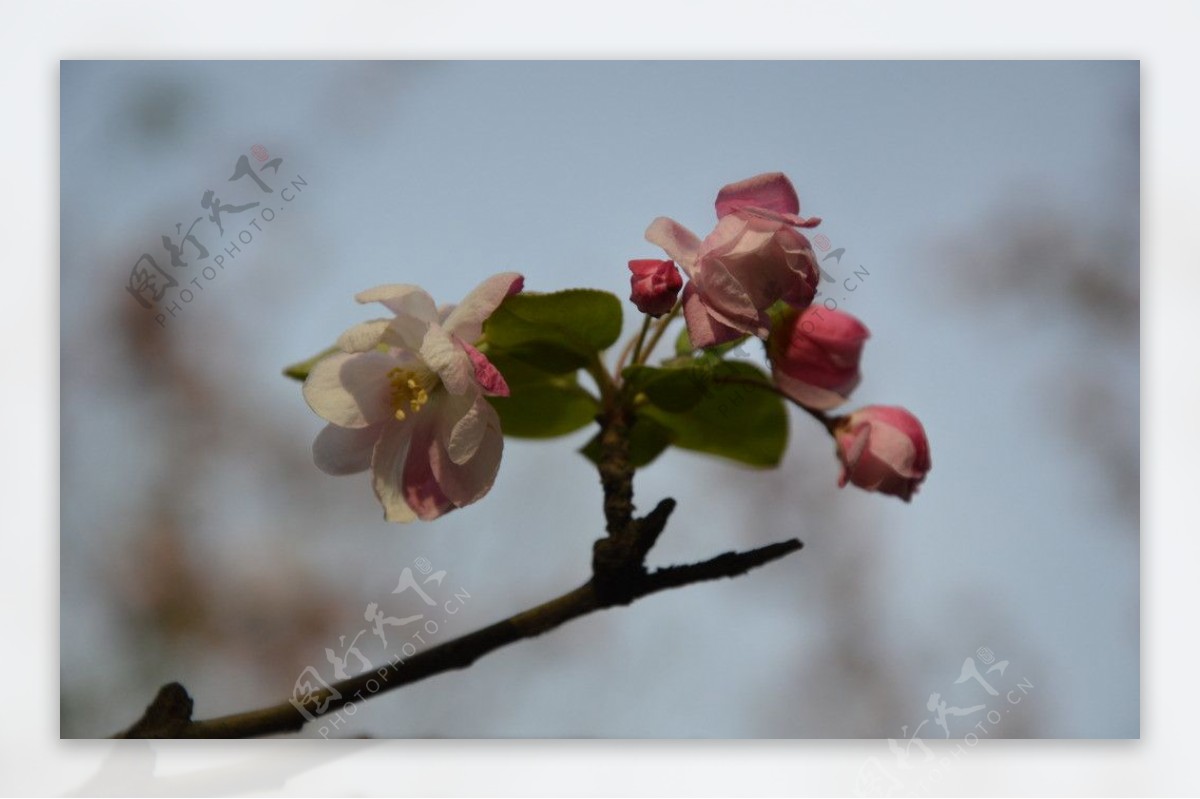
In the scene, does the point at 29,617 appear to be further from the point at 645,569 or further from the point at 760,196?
the point at 760,196

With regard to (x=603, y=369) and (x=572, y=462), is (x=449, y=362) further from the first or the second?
(x=572, y=462)

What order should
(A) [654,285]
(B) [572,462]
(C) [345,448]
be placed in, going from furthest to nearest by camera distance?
(B) [572,462], (C) [345,448], (A) [654,285]

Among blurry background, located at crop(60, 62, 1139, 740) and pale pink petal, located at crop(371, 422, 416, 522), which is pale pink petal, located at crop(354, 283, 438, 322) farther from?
blurry background, located at crop(60, 62, 1139, 740)

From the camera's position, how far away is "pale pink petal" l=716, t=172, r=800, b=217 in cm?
94

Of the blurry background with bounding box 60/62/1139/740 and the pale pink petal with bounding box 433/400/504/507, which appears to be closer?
the pale pink petal with bounding box 433/400/504/507

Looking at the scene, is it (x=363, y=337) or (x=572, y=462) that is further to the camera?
(x=572, y=462)

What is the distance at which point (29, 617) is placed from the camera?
1348mm

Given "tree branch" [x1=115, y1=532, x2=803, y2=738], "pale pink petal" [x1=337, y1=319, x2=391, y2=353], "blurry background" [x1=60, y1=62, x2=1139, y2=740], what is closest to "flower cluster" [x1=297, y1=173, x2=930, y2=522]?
"pale pink petal" [x1=337, y1=319, x2=391, y2=353]

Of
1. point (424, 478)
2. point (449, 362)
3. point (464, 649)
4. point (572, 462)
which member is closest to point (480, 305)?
point (449, 362)

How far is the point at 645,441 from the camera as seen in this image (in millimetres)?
985

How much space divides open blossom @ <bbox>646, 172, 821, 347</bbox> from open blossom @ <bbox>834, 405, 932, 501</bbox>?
0.47 ft

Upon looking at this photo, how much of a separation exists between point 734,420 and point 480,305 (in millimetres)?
256

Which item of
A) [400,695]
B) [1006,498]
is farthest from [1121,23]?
[400,695]

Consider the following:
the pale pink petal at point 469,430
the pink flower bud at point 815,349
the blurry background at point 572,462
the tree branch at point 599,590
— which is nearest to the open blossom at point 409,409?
the pale pink petal at point 469,430
